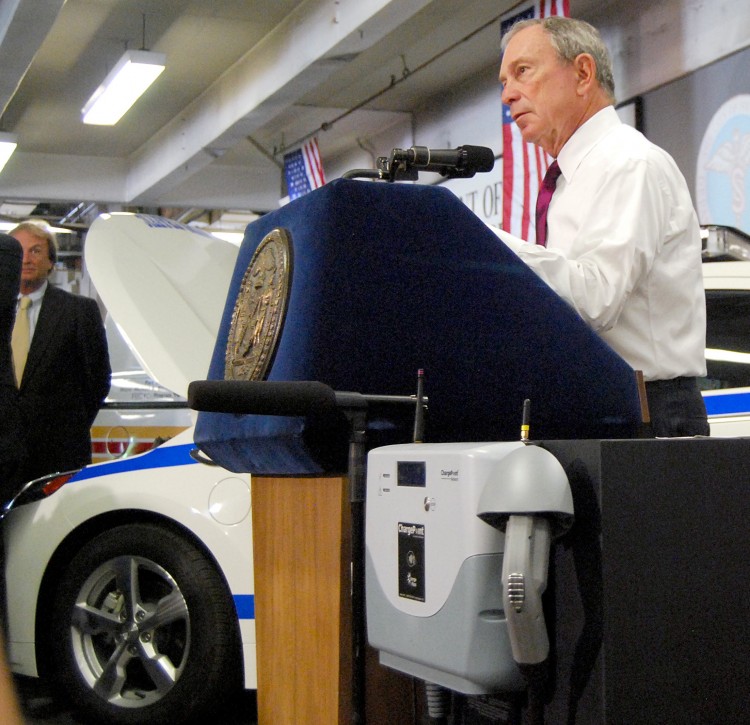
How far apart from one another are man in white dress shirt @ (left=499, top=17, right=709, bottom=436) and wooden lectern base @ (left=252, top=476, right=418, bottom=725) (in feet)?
1.51

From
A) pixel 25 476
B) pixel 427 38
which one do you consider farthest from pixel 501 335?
pixel 427 38

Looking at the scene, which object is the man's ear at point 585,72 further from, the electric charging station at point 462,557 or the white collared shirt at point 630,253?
the electric charging station at point 462,557

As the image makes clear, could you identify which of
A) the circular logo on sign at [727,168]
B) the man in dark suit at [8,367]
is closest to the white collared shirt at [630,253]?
the man in dark suit at [8,367]

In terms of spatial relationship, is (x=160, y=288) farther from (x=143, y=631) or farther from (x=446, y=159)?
(x=446, y=159)

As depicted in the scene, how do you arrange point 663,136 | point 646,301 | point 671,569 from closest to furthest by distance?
point 671,569 → point 646,301 → point 663,136

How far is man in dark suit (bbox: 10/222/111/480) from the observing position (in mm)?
4645

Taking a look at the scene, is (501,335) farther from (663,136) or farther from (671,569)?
(663,136)

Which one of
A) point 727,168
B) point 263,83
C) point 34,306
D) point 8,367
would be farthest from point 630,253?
point 263,83

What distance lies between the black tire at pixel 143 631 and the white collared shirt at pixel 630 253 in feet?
6.57

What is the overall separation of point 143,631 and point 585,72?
2332mm

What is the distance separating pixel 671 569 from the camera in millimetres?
1219

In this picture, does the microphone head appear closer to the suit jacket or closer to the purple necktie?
the purple necktie

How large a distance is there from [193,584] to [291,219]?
6.71 feet

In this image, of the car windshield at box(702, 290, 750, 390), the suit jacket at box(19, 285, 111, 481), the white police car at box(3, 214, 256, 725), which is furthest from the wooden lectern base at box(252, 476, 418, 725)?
the suit jacket at box(19, 285, 111, 481)
